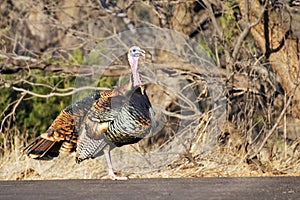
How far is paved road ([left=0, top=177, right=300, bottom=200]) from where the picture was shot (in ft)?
18.6

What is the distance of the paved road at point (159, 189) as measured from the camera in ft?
18.6

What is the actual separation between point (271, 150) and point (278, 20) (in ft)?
5.78

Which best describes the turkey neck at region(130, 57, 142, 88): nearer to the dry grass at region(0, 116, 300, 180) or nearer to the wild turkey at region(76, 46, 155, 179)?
the wild turkey at region(76, 46, 155, 179)

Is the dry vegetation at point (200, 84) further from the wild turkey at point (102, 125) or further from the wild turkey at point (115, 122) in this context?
the wild turkey at point (115, 122)

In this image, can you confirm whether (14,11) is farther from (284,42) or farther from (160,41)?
(284,42)

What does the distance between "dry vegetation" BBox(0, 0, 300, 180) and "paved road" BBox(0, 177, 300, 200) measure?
1975 mm

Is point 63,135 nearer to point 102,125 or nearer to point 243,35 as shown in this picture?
point 102,125

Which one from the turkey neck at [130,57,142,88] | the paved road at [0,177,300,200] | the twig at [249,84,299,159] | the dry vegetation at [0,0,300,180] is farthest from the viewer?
the dry vegetation at [0,0,300,180]

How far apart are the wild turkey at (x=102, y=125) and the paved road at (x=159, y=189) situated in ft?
1.55

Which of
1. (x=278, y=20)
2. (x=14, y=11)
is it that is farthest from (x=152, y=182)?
(x=14, y=11)

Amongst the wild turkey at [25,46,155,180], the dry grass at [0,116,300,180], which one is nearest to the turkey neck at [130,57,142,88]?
the wild turkey at [25,46,155,180]

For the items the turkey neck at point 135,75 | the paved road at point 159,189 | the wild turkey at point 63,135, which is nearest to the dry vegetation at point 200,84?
the turkey neck at point 135,75

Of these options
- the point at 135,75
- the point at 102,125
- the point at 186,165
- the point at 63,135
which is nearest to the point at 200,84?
the point at 186,165

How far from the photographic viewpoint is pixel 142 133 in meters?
7.08
